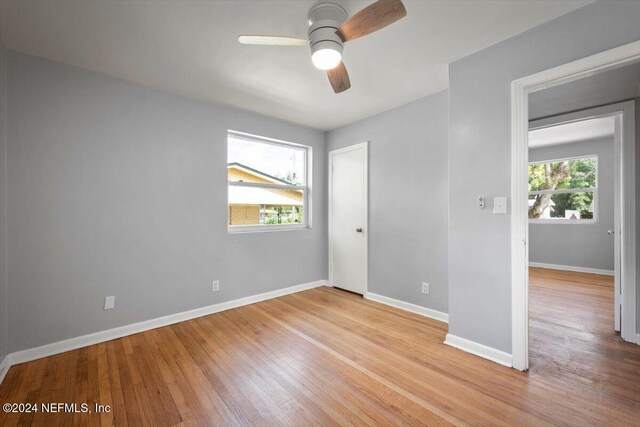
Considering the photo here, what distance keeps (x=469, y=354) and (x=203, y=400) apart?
2037 mm

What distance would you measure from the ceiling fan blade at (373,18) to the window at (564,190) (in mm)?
6121

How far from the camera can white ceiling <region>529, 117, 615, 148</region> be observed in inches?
168

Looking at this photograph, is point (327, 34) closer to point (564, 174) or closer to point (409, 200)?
point (409, 200)

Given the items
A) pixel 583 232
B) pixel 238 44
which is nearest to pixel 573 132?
pixel 583 232

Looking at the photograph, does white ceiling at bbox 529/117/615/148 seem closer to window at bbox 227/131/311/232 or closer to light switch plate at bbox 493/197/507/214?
light switch plate at bbox 493/197/507/214

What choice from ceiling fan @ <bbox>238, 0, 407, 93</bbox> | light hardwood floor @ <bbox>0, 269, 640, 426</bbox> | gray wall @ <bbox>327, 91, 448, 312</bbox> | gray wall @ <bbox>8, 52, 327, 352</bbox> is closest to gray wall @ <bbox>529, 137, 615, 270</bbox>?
light hardwood floor @ <bbox>0, 269, 640, 426</bbox>

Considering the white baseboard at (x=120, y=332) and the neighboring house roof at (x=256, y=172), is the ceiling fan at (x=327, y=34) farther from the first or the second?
the white baseboard at (x=120, y=332)

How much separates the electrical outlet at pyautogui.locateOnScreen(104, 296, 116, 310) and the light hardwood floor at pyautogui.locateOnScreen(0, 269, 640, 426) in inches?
12.5

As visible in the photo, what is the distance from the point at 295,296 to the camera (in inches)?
149

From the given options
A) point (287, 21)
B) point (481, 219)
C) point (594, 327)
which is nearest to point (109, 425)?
point (287, 21)

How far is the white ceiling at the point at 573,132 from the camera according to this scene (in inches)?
168

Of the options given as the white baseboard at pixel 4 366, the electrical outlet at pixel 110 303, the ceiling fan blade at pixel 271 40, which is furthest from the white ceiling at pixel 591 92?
the white baseboard at pixel 4 366

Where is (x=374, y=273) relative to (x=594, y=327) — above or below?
above

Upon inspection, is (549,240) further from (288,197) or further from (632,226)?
(288,197)
